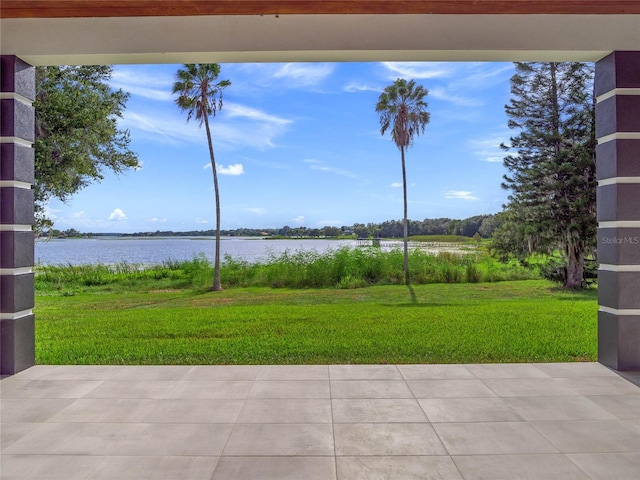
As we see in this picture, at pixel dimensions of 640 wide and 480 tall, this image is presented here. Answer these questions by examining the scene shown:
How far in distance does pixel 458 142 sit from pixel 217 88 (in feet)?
38.0

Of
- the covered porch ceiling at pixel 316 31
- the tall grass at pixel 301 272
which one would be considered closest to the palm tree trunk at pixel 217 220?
the tall grass at pixel 301 272

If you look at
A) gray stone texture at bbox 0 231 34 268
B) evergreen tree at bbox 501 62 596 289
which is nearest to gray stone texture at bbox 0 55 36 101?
gray stone texture at bbox 0 231 34 268

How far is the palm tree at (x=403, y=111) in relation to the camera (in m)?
14.6

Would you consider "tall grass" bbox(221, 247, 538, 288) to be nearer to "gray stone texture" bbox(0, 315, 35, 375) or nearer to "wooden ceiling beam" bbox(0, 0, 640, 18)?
"gray stone texture" bbox(0, 315, 35, 375)

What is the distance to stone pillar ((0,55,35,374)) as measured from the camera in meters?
3.55

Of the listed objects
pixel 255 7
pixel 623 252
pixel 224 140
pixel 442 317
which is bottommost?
pixel 442 317

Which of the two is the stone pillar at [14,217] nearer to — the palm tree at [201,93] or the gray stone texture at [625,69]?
the gray stone texture at [625,69]

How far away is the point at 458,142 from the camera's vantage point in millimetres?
19297

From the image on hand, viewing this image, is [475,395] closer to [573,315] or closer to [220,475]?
[220,475]

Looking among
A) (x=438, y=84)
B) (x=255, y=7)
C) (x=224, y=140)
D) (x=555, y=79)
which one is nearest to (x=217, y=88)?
(x=224, y=140)

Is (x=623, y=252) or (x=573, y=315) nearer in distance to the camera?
(x=623, y=252)

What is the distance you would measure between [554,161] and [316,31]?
10602mm

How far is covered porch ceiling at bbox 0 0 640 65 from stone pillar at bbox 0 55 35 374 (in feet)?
1.03

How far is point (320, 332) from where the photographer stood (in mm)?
6008
